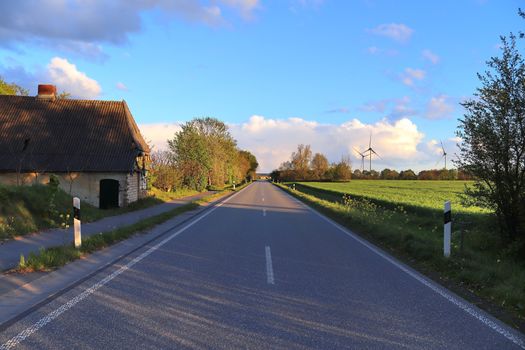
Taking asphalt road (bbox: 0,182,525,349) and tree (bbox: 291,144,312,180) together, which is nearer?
asphalt road (bbox: 0,182,525,349)

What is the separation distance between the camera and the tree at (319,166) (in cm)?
15738

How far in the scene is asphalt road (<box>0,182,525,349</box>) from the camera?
4.66 m


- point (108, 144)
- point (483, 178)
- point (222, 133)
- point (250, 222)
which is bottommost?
point (250, 222)

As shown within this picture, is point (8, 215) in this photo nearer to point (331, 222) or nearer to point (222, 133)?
point (331, 222)

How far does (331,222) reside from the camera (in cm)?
1828

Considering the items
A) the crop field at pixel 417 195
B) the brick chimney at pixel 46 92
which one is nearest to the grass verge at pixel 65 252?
the crop field at pixel 417 195

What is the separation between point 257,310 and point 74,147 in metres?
21.5

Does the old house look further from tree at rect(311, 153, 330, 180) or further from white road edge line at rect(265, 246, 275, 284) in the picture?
tree at rect(311, 153, 330, 180)

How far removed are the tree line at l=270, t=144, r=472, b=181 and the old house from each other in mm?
106430

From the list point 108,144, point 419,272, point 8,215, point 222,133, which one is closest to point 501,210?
point 419,272

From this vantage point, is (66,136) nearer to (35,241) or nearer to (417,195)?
(35,241)

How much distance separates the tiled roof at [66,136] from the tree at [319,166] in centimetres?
13156

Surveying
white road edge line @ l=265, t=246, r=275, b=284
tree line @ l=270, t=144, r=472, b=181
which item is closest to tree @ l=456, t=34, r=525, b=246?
white road edge line @ l=265, t=246, r=275, b=284

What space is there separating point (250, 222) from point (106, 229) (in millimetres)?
5806
